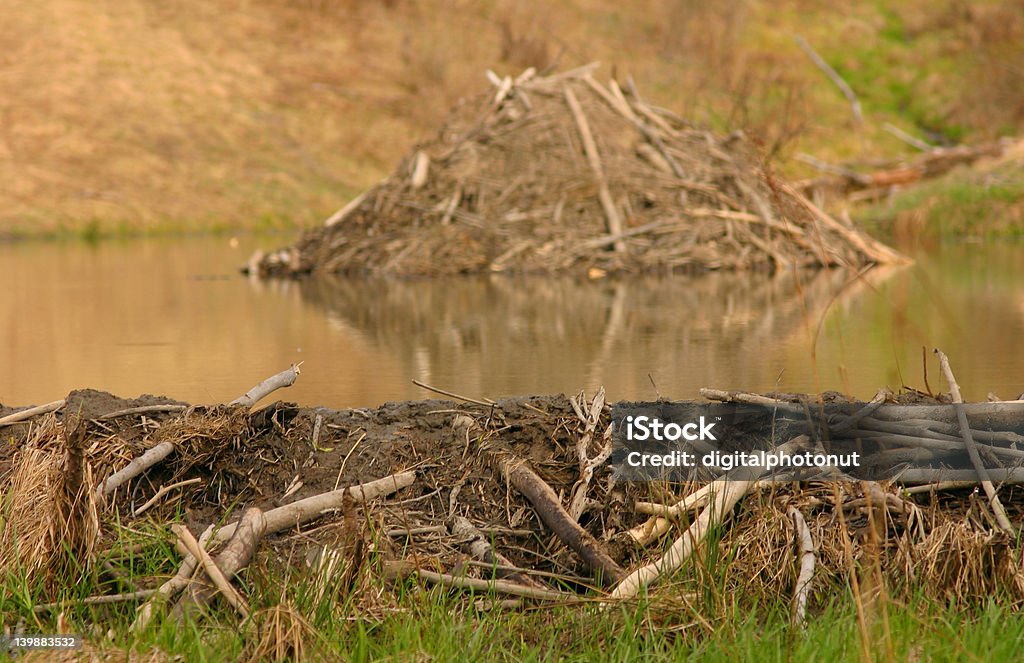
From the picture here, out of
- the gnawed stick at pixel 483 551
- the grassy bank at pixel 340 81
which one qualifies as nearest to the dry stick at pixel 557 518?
the gnawed stick at pixel 483 551

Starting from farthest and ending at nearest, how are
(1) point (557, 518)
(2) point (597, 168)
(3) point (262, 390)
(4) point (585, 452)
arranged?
1. (2) point (597, 168)
2. (3) point (262, 390)
3. (4) point (585, 452)
4. (1) point (557, 518)

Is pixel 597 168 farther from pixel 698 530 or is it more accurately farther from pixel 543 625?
pixel 543 625

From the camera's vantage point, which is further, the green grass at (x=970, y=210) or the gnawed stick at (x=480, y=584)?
the green grass at (x=970, y=210)

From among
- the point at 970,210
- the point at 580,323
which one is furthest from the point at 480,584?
the point at 970,210

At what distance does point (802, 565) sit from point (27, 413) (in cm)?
245

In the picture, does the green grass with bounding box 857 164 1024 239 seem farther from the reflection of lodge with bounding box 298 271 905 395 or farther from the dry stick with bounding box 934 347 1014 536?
the dry stick with bounding box 934 347 1014 536

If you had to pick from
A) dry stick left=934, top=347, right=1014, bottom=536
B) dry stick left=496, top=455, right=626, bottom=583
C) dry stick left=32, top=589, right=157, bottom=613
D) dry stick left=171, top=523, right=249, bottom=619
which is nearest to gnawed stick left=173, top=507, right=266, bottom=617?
dry stick left=171, top=523, right=249, bottom=619

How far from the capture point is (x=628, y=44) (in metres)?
34.5

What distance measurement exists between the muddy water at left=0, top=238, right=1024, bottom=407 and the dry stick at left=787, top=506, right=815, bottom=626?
1.43ft

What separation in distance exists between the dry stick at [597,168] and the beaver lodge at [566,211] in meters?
0.02

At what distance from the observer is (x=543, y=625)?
2.92 meters

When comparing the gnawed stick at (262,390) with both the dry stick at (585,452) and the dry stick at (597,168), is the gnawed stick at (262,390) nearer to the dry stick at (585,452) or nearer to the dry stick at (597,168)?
the dry stick at (585,452)

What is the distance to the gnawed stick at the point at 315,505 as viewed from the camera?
10.7 feet

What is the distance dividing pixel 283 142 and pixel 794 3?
16.1m
